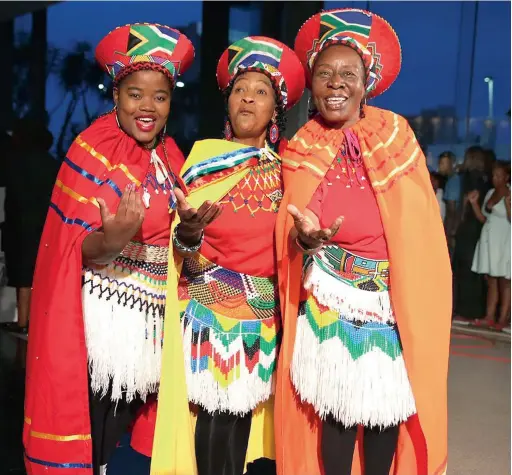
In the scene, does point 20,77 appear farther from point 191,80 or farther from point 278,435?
point 278,435

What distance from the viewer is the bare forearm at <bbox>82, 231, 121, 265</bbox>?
2092mm

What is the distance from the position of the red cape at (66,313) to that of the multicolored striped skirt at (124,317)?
50mm

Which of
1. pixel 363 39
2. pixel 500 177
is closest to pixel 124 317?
pixel 363 39

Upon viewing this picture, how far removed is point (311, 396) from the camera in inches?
86.2

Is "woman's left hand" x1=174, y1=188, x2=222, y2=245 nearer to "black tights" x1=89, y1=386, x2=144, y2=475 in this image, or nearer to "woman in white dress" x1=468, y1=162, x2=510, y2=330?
"black tights" x1=89, y1=386, x2=144, y2=475

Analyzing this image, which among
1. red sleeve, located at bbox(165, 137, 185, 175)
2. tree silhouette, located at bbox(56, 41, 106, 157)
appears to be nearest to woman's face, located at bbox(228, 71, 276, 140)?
red sleeve, located at bbox(165, 137, 185, 175)

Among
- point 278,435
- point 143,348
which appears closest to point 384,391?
point 278,435

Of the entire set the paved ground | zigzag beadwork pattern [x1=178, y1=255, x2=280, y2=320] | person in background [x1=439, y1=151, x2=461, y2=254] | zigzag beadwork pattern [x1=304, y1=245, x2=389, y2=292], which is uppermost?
zigzag beadwork pattern [x1=304, y1=245, x2=389, y2=292]

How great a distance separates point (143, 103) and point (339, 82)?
66cm

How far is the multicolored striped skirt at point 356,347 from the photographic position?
6.98ft

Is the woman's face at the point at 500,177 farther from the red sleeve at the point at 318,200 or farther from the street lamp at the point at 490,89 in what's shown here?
the red sleeve at the point at 318,200

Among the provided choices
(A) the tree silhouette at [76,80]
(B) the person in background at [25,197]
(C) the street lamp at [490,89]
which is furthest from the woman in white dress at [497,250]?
(B) the person in background at [25,197]

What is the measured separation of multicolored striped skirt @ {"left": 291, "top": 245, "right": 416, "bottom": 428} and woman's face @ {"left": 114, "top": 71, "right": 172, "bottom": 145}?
0.73m

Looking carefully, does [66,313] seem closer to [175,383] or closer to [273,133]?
[175,383]
